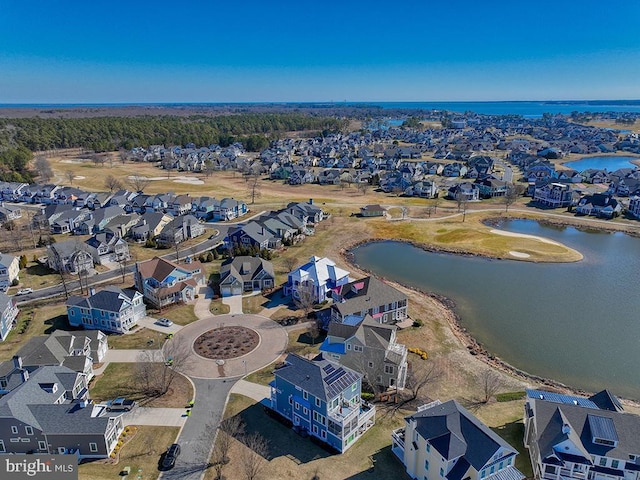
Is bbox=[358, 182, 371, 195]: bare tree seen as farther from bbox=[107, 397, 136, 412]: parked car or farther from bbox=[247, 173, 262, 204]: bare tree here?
bbox=[107, 397, 136, 412]: parked car

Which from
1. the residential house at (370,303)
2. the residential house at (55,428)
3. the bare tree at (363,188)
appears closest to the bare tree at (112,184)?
the bare tree at (363,188)

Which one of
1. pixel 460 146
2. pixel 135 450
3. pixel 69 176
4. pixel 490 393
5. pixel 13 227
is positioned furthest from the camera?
pixel 460 146

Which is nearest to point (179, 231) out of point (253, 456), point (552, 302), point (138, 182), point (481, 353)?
point (253, 456)

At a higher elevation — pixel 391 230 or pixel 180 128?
pixel 180 128

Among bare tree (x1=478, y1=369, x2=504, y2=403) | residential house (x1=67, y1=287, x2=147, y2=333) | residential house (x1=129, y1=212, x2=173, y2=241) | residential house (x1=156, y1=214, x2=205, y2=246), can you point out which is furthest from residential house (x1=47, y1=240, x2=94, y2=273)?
bare tree (x1=478, y1=369, x2=504, y2=403)

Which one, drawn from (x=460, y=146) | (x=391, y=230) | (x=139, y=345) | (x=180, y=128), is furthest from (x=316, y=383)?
(x=180, y=128)

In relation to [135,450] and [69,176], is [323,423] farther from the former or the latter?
[69,176]

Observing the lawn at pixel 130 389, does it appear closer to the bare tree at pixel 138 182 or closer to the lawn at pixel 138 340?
the lawn at pixel 138 340
